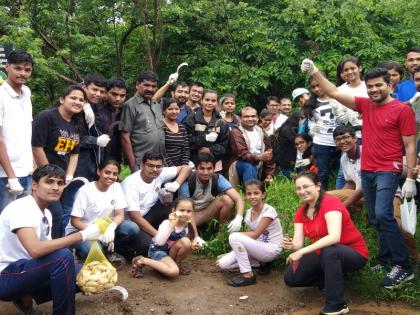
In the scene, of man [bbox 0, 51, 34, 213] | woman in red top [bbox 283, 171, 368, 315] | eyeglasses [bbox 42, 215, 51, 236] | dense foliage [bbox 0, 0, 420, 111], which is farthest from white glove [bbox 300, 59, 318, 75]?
dense foliage [bbox 0, 0, 420, 111]

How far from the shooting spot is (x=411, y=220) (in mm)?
4230

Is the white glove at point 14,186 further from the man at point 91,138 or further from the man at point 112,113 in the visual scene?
the man at point 112,113

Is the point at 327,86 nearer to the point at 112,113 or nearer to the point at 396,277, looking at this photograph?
the point at 396,277

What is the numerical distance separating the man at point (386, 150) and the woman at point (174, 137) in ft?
5.83

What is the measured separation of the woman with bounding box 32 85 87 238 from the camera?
4.46 metres

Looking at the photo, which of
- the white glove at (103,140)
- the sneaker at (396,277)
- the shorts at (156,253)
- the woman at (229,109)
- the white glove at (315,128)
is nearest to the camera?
the sneaker at (396,277)

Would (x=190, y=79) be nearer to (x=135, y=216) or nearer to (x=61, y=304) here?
(x=135, y=216)

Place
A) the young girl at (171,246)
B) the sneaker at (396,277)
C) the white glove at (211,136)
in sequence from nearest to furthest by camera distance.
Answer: the sneaker at (396,277), the young girl at (171,246), the white glove at (211,136)

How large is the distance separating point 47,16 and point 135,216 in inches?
240

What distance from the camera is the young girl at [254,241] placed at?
14.9ft

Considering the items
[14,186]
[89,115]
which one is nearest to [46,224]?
[14,186]

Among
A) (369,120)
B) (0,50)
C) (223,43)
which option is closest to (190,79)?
(223,43)

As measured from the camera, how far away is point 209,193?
17.7 feet

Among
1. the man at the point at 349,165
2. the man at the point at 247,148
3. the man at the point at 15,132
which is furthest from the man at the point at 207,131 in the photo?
the man at the point at 15,132
